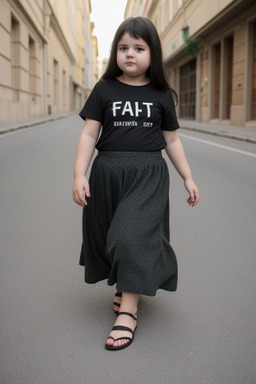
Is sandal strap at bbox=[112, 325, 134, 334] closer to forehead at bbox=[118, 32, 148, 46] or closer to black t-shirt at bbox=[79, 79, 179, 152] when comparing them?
black t-shirt at bbox=[79, 79, 179, 152]

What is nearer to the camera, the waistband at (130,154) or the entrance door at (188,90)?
the waistband at (130,154)

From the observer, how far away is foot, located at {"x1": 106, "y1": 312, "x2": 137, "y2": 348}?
81.0 inches

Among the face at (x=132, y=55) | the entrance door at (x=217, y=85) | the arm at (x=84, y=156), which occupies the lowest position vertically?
the arm at (x=84, y=156)

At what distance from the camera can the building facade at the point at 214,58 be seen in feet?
64.4

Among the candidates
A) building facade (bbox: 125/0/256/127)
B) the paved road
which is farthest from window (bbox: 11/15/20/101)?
the paved road

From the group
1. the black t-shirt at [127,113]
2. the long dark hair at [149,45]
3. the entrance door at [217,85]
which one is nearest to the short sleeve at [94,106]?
the black t-shirt at [127,113]

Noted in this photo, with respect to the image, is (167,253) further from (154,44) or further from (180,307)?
(154,44)

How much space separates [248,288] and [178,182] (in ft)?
12.5

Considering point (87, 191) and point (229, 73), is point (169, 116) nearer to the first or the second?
point (87, 191)

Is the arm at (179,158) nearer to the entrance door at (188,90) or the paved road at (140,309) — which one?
the paved road at (140,309)

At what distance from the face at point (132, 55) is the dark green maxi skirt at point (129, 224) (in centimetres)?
40

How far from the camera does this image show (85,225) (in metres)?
2.42

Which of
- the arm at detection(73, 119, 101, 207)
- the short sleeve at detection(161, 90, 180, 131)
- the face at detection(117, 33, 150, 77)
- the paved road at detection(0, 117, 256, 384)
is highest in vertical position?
the face at detection(117, 33, 150, 77)

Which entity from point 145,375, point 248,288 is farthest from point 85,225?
point 248,288
